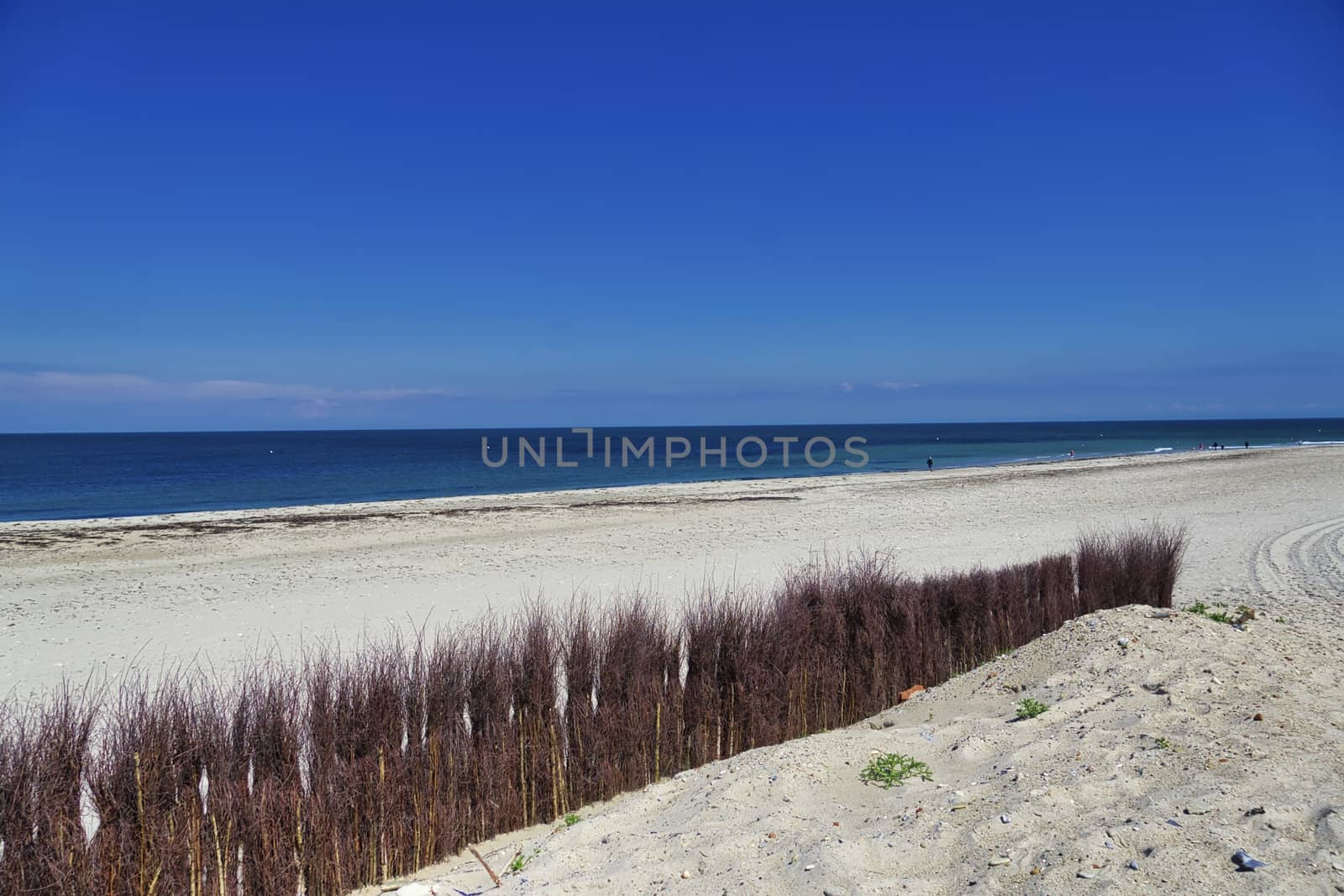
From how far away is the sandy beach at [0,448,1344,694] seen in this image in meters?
11.8

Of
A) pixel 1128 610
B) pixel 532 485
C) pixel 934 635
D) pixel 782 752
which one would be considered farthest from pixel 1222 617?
pixel 532 485

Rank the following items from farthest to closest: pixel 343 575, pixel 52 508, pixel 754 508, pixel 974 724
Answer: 1. pixel 52 508
2. pixel 754 508
3. pixel 343 575
4. pixel 974 724

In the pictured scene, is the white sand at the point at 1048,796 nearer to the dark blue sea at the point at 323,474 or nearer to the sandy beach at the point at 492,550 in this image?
the sandy beach at the point at 492,550

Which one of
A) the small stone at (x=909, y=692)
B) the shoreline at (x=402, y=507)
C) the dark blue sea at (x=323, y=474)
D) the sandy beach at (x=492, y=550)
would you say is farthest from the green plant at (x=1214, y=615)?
the dark blue sea at (x=323, y=474)

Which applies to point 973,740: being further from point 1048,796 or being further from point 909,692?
point 909,692

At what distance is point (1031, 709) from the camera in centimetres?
550

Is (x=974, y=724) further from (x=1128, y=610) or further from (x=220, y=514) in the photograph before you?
(x=220, y=514)

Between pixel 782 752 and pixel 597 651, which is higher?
pixel 597 651

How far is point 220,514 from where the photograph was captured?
A: 96.9ft

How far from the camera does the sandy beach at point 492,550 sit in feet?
38.7

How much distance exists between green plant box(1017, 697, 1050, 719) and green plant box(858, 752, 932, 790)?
110 centimetres

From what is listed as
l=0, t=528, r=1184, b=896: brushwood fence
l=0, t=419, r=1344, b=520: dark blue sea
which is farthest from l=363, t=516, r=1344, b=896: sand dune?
l=0, t=419, r=1344, b=520: dark blue sea

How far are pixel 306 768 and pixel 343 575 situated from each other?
512 inches

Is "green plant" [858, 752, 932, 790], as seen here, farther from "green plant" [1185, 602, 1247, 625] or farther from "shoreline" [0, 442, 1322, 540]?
"shoreline" [0, 442, 1322, 540]
